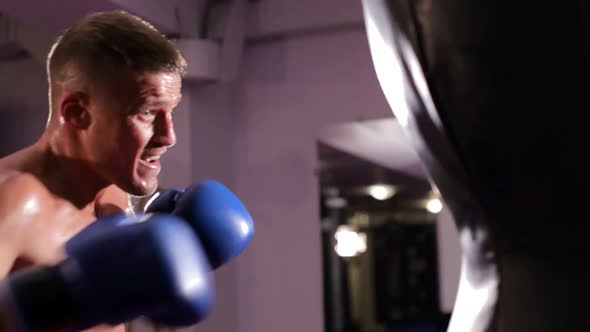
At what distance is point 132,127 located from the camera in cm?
99

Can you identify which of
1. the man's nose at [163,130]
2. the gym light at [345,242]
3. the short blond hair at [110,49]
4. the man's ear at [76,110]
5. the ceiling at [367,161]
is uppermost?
the short blond hair at [110,49]

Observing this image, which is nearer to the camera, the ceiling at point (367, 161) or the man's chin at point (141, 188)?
the man's chin at point (141, 188)

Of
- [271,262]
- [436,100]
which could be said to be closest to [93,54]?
[436,100]

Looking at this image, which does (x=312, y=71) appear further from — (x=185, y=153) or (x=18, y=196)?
(x=18, y=196)

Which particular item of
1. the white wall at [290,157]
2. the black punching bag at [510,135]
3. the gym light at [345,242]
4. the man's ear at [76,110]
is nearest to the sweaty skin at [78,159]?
the man's ear at [76,110]

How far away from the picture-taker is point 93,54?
3.20ft

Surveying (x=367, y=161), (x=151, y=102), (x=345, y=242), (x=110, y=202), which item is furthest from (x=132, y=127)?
(x=345, y=242)

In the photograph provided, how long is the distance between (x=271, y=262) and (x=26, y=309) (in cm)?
253

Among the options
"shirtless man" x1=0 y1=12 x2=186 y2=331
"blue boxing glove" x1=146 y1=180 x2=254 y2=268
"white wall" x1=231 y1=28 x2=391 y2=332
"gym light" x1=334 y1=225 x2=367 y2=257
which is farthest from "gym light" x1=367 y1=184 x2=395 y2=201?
"shirtless man" x1=0 y1=12 x2=186 y2=331

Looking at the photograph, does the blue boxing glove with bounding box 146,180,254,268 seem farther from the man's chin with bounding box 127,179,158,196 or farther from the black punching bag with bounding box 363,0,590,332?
the black punching bag with bounding box 363,0,590,332

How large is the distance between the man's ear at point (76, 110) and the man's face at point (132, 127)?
12 mm

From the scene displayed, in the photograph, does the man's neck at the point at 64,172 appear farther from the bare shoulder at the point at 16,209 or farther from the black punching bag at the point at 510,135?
the black punching bag at the point at 510,135

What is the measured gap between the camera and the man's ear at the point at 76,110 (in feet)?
3.25

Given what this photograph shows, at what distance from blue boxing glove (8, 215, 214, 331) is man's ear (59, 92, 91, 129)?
0.26 meters
